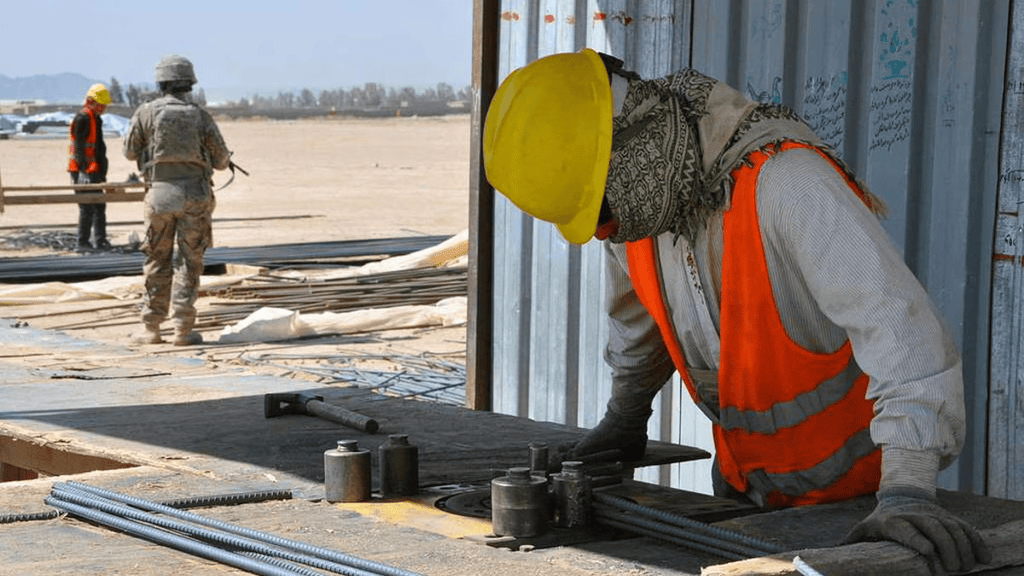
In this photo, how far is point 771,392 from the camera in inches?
137

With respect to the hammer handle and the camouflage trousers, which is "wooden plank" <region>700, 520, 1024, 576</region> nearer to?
the hammer handle

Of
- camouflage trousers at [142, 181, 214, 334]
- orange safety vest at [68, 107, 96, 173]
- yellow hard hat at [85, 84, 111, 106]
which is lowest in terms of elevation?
camouflage trousers at [142, 181, 214, 334]

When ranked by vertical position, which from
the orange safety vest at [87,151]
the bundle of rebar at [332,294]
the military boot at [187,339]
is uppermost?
the orange safety vest at [87,151]

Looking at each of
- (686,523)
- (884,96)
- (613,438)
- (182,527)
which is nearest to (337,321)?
(884,96)

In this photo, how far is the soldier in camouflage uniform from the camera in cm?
1213

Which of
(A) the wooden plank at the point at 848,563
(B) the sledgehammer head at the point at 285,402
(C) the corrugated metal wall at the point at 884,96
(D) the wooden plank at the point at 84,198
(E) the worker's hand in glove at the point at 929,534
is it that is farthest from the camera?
(D) the wooden plank at the point at 84,198

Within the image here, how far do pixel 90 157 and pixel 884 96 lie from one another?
53.0ft

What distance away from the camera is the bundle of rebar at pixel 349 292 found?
15203 mm

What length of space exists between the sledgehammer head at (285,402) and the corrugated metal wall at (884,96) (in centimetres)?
219

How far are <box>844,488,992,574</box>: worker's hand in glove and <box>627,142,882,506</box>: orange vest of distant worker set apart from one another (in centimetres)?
64

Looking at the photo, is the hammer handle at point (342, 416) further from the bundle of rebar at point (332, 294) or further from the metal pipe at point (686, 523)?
the bundle of rebar at point (332, 294)

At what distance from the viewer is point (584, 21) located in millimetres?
6855

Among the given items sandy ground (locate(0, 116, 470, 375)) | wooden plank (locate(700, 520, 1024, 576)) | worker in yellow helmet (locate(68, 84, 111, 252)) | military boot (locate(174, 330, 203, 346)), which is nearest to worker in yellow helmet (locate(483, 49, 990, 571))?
wooden plank (locate(700, 520, 1024, 576))

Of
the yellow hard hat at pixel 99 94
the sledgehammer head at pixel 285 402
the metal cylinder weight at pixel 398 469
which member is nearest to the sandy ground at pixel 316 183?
the yellow hard hat at pixel 99 94
